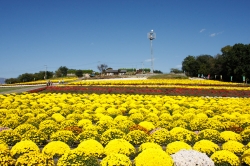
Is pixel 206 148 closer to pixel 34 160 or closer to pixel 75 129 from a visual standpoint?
pixel 34 160

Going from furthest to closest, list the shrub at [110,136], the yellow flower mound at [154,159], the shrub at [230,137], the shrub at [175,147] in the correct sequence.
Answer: the shrub at [230,137], the shrub at [110,136], the shrub at [175,147], the yellow flower mound at [154,159]

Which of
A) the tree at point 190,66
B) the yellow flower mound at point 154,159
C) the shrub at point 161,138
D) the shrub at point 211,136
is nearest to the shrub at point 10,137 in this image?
the shrub at point 161,138

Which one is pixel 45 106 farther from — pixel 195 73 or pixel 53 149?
pixel 195 73

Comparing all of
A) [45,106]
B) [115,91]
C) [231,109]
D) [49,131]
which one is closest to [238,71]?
[115,91]

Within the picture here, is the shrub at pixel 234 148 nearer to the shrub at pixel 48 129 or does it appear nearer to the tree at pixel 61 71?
the shrub at pixel 48 129

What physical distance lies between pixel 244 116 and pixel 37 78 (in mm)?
77903

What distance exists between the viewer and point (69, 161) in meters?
6.29

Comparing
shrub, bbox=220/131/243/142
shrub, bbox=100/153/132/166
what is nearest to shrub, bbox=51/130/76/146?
shrub, bbox=100/153/132/166

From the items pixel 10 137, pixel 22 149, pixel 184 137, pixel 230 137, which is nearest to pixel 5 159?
pixel 22 149

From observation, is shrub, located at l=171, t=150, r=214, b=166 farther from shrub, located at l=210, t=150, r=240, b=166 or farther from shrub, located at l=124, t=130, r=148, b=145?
shrub, located at l=124, t=130, r=148, b=145

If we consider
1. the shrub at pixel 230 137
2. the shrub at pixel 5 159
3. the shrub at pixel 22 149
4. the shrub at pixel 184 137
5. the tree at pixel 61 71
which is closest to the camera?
the shrub at pixel 5 159

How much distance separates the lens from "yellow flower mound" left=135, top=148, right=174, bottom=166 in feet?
19.9

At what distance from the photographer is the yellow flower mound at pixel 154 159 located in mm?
6078

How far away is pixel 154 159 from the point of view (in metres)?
6.18
